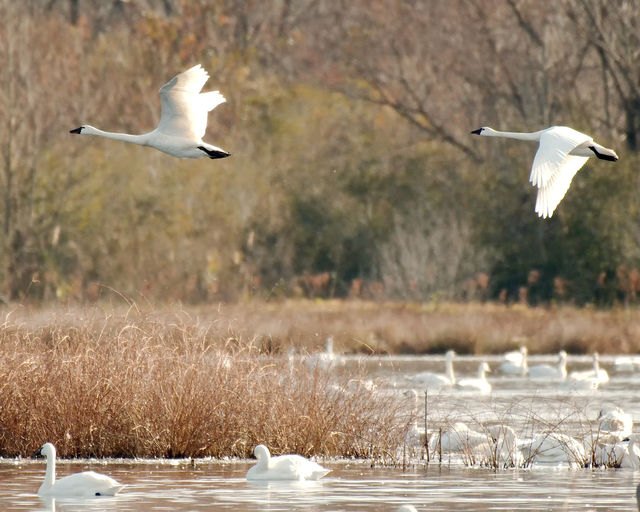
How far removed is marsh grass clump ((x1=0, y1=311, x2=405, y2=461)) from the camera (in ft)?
45.2

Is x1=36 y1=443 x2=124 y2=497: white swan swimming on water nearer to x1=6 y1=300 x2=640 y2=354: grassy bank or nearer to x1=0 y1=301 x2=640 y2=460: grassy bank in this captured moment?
x1=0 y1=301 x2=640 y2=460: grassy bank

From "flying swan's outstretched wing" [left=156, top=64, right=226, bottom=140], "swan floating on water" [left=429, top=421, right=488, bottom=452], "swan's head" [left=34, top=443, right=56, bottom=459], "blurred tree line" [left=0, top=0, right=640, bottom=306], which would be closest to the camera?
"swan's head" [left=34, top=443, right=56, bottom=459]

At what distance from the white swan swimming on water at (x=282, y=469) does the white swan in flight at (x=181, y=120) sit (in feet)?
9.11

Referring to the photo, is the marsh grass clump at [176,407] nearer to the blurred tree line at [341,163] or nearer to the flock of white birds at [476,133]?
the flock of white birds at [476,133]

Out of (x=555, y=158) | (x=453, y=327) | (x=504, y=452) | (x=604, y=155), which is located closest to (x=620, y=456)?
(x=504, y=452)

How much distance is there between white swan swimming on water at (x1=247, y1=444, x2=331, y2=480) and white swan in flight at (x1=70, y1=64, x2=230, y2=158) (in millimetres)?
2777

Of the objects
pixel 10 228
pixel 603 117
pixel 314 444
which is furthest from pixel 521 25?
pixel 314 444

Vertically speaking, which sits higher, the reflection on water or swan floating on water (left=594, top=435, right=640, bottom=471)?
swan floating on water (left=594, top=435, right=640, bottom=471)

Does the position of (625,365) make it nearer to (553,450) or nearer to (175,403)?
(553,450)

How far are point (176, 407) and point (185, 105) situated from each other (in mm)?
2744

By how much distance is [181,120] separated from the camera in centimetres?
1441

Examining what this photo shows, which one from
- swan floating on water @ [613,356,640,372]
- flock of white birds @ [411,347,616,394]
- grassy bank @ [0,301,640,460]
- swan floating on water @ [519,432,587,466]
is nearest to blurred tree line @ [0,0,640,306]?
swan floating on water @ [613,356,640,372]

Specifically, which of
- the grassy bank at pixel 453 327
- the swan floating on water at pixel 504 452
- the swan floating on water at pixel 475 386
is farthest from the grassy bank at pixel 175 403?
the grassy bank at pixel 453 327

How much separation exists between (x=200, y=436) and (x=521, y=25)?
25.2 m
